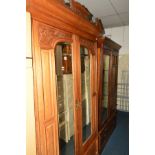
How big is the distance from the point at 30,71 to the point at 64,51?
20.6 inches

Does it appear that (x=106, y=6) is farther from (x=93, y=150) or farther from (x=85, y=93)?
(x=93, y=150)

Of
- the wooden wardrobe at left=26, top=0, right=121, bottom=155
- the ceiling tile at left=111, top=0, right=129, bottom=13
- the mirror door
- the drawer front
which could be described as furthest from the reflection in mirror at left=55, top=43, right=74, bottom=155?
the ceiling tile at left=111, top=0, right=129, bottom=13

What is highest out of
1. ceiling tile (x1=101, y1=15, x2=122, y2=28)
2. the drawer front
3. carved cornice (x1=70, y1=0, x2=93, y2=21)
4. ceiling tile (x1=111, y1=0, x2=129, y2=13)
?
ceiling tile (x1=101, y1=15, x2=122, y2=28)

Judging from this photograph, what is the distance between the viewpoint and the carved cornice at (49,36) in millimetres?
1161

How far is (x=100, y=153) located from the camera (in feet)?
8.30

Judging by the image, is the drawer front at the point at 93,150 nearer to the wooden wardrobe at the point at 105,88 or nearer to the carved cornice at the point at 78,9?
the wooden wardrobe at the point at 105,88

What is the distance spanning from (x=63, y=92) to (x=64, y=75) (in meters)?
0.18

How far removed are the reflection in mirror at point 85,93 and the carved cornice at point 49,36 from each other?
0.52m

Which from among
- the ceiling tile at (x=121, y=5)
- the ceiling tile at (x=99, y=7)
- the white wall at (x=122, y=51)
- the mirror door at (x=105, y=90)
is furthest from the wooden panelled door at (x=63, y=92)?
the white wall at (x=122, y=51)

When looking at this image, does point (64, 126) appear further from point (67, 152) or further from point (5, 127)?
point (5, 127)

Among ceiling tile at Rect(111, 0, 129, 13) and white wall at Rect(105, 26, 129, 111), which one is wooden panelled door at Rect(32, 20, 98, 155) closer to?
ceiling tile at Rect(111, 0, 129, 13)

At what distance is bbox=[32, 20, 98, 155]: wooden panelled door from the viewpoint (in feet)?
3.78

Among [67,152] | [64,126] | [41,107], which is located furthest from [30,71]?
[67,152]

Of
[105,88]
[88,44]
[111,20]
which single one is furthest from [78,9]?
[111,20]
